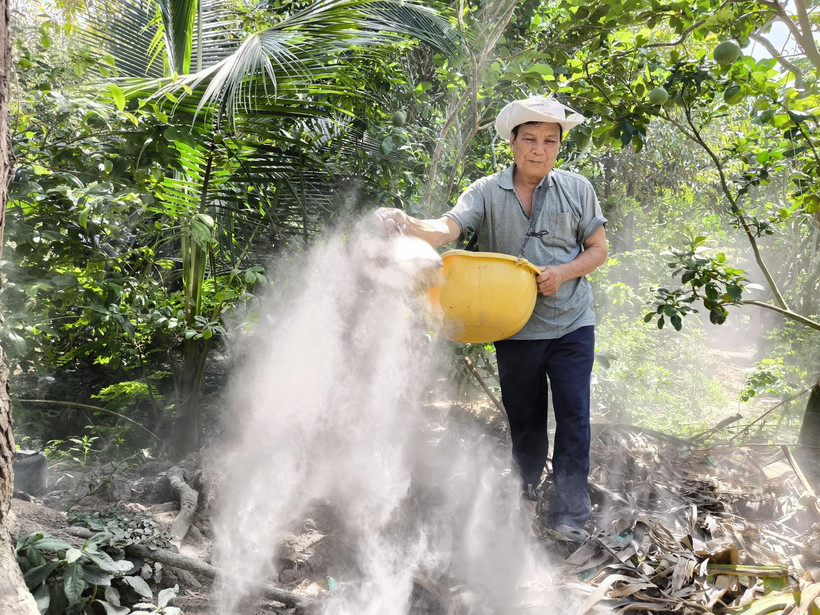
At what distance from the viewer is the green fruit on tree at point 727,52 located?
308 cm

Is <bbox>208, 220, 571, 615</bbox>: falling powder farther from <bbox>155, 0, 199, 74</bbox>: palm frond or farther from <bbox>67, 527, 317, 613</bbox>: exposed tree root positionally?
<bbox>155, 0, 199, 74</bbox>: palm frond

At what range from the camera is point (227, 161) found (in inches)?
131

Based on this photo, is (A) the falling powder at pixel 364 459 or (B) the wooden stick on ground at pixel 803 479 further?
(B) the wooden stick on ground at pixel 803 479

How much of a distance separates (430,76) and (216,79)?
99.0 inches

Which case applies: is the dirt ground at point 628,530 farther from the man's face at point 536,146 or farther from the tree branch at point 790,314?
the man's face at point 536,146

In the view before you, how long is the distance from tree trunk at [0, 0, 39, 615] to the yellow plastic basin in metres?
1.48

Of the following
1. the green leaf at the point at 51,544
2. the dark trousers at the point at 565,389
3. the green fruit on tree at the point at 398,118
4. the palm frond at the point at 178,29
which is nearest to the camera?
the green leaf at the point at 51,544

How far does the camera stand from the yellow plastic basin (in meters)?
2.54

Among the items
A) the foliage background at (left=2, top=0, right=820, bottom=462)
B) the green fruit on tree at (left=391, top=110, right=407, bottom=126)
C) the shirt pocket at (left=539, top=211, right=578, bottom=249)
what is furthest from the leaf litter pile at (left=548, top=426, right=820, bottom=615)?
the green fruit on tree at (left=391, top=110, right=407, bottom=126)

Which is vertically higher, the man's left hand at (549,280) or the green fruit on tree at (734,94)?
the green fruit on tree at (734,94)

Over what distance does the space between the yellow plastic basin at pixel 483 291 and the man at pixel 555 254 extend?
0.24 metres

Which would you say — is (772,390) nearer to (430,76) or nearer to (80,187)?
(430,76)

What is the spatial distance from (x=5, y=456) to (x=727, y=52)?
3.34 m

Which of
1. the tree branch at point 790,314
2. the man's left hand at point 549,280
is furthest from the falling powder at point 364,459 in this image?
the tree branch at point 790,314
